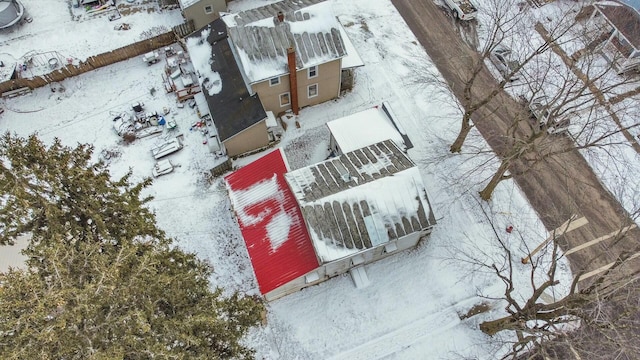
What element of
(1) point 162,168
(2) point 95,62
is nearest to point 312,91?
(1) point 162,168

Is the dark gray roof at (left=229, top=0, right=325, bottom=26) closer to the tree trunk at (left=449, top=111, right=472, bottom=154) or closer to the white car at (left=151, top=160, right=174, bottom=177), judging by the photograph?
the white car at (left=151, top=160, right=174, bottom=177)

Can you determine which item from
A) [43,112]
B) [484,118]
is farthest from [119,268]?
Answer: [484,118]

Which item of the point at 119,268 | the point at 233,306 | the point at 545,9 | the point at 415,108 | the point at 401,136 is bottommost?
the point at 233,306

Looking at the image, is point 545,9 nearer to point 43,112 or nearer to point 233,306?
point 233,306

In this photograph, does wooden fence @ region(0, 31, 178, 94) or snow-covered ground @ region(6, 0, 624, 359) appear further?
wooden fence @ region(0, 31, 178, 94)

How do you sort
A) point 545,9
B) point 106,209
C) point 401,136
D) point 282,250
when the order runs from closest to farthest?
point 106,209 < point 282,250 < point 401,136 < point 545,9

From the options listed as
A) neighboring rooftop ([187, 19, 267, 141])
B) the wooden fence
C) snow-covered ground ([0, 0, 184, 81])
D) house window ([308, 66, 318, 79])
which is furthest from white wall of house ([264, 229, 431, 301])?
snow-covered ground ([0, 0, 184, 81])

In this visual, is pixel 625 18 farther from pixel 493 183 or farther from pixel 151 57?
pixel 151 57
